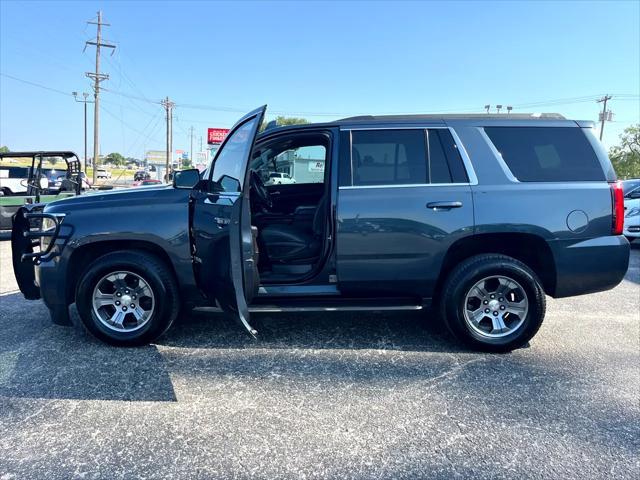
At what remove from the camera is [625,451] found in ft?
8.06

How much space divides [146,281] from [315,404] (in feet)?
5.58

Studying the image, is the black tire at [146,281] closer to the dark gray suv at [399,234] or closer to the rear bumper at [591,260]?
the dark gray suv at [399,234]

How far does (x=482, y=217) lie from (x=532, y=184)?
50 cm

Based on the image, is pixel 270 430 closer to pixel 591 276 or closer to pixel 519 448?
pixel 519 448

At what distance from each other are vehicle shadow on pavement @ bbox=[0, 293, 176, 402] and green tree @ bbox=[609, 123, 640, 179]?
52.2 m

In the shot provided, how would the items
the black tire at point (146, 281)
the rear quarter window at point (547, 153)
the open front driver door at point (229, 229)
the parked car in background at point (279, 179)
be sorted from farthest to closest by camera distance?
the parked car in background at point (279, 179)
the rear quarter window at point (547, 153)
the black tire at point (146, 281)
the open front driver door at point (229, 229)

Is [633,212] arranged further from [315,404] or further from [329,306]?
[315,404]

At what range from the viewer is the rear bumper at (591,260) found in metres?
3.60

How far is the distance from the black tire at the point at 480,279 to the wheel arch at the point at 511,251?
11 cm

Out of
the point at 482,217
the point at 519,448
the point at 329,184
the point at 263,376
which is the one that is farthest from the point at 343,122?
the point at 519,448

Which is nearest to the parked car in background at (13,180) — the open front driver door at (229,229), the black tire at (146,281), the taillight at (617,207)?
the black tire at (146,281)

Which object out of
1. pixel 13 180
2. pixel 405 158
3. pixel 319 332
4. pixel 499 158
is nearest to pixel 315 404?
pixel 319 332

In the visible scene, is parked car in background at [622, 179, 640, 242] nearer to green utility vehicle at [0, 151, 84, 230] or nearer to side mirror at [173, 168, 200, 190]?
side mirror at [173, 168, 200, 190]

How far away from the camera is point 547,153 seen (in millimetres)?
3682
